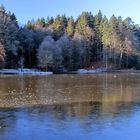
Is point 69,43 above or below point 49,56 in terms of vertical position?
Result: above

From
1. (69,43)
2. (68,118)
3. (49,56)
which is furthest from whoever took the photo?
(69,43)

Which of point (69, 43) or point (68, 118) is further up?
point (69, 43)

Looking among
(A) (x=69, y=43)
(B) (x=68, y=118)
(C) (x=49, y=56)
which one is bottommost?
(B) (x=68, y=118)

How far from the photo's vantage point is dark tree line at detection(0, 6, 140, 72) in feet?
315

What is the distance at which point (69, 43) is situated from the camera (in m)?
108

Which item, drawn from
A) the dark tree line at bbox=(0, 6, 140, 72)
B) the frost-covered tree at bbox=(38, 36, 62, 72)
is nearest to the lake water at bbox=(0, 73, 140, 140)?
the dark tree line at bbox=(0, 6, 140, 72)

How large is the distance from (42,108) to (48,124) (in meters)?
6.34

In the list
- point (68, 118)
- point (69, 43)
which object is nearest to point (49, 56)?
point (69, 43)

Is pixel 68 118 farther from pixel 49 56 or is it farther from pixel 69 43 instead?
pixel 69 43

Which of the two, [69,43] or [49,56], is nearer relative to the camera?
[49,56]

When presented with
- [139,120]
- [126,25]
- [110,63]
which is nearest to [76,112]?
[139,120]

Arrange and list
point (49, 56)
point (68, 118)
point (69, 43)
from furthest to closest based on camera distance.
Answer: point (69, 43), point (49, 56), point (68, 118)

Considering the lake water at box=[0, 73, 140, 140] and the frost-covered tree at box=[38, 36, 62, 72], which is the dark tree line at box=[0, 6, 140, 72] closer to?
the frost-covered tree at box=[38, 36, 62, 72]

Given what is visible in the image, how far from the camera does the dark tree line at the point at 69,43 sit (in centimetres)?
9612
